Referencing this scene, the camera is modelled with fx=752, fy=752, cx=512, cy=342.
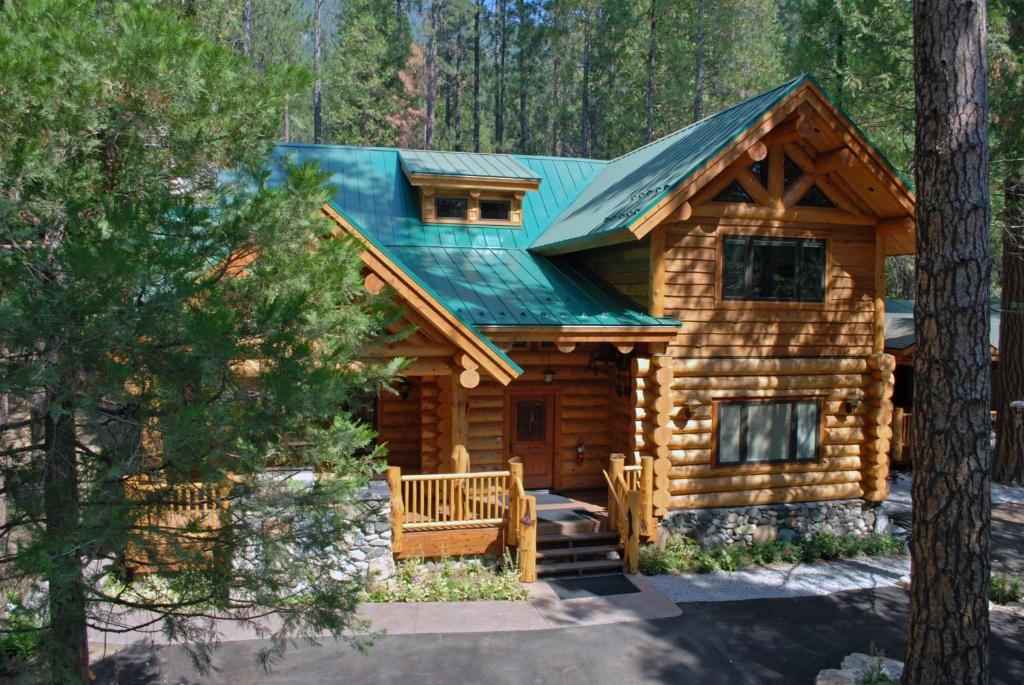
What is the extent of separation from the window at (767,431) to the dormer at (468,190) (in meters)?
5.99

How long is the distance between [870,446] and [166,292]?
12993 mm

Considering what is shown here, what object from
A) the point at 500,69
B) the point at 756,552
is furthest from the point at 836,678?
the point at 500,69

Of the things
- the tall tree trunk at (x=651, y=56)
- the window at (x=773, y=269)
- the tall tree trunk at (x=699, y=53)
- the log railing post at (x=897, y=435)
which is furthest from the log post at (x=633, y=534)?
the tall tree trunk at (x=699, y=53)

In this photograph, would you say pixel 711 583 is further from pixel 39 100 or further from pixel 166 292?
pixel 39 100

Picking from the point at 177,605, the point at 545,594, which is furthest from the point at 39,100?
the point at 545,594

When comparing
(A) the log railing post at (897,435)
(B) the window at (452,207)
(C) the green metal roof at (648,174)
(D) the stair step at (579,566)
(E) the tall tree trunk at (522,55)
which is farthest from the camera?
(E) the tall tree trunk at (522,55)

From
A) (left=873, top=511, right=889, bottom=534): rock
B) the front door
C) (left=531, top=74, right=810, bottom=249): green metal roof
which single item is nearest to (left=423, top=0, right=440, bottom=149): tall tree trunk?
(left=531, top=74, right=810, bottom=249): green metal roof

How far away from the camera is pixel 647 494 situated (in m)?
12.2

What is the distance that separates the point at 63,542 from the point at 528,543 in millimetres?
7462

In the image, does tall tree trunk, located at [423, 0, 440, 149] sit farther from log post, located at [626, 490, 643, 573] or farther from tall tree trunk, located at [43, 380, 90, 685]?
tall tree trunk, located at [43, 380, 90, 685]

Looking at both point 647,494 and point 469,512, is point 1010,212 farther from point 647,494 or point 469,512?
point 469,512

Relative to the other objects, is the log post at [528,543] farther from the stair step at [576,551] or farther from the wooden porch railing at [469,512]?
the stair step at [576,551]

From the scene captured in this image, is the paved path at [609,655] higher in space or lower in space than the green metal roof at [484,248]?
lower

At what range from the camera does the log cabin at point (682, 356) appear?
12.0m
